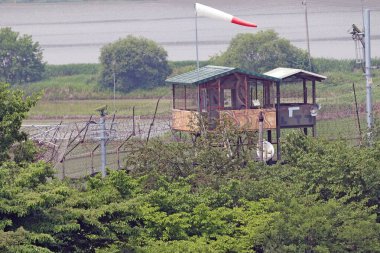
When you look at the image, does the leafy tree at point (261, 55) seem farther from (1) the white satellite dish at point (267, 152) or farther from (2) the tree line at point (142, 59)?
(1) the white satellite dish at point (267, 152)

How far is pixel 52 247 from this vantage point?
2153cm

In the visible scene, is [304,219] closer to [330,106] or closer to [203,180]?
[203,180]

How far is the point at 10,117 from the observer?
23.5 metres

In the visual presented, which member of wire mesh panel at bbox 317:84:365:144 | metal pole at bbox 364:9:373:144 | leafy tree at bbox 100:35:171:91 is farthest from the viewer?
leafy tree at bbox 100:35:171:91

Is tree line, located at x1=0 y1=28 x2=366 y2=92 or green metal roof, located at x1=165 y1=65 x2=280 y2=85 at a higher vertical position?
tree line, located at x1=0 y1=28 x2=366 y2=92

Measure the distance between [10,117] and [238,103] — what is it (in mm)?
11094

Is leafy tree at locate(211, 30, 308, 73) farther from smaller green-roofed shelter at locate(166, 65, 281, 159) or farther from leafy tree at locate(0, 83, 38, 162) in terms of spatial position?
leafy tree at locate(0, 83, 38, 162)

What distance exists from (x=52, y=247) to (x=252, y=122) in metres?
12.1

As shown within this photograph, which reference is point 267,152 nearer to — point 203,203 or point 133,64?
point 203,203

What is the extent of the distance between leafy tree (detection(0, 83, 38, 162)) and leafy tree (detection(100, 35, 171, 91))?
105 feet

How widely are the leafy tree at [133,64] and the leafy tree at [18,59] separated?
3.61m

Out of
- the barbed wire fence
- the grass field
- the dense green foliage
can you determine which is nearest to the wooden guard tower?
the barbed wire fence

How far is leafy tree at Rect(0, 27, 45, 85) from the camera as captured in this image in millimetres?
57875

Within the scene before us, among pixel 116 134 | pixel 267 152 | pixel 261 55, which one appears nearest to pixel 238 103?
pixel 267 152
